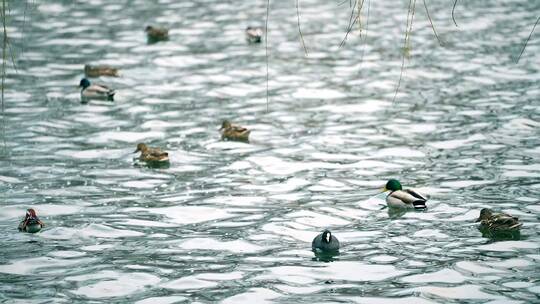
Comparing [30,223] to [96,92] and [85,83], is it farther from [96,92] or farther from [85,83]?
[85,83]

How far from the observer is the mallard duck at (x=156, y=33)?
28531 mm

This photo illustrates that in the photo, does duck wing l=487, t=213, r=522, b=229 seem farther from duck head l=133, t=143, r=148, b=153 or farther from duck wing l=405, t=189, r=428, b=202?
duck head l=133, t=143, r=148, b=153

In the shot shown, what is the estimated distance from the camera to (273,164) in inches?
725

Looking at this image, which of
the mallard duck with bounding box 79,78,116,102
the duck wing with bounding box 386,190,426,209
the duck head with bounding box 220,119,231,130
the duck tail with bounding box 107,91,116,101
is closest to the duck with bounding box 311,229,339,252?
the duck wing with bounding box 386,190,426,209

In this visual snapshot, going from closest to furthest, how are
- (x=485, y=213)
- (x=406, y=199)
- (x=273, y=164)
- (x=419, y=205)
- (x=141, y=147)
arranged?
(x=485, y=213)
(x=406, y=199)
(x=419, y=205)
(x=273, y=164)
(x=141, y=147)

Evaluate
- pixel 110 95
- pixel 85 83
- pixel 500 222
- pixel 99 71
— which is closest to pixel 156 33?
pixel 99 71

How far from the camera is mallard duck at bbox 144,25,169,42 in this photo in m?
28.5

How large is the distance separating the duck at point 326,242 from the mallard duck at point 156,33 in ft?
52.0

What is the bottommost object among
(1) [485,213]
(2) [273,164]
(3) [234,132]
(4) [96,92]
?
(1) [485,213]

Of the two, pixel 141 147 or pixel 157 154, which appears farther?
pixel 141 147

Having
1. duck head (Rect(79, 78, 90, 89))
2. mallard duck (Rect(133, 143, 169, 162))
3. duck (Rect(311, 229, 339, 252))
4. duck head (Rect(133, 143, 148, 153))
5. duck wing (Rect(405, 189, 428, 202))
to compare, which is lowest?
duck (Rect(311, 229, 339, 252))

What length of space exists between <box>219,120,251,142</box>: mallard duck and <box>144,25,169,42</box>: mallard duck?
935 cm

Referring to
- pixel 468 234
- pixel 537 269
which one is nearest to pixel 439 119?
pixel 468 234

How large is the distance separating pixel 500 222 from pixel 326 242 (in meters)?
2.47
